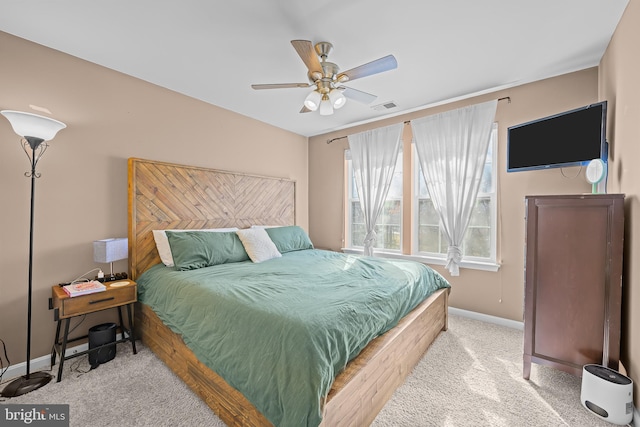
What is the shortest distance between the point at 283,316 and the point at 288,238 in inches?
89.2

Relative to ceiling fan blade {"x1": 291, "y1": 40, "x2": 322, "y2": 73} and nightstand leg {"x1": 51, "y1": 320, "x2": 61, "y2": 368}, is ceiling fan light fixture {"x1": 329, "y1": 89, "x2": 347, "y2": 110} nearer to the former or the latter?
ceiling fan blade {"x1": 291, "y1": 40, "x2": 322, "y2": 73}

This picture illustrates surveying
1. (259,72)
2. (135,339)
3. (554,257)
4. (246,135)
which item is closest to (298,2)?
(259,72)

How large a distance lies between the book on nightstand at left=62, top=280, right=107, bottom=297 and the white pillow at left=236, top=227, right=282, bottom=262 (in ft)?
4.26

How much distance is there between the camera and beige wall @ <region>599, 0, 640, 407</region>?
1626 millimetres

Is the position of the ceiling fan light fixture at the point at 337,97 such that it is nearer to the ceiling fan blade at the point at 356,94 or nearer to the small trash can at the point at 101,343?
the ceiling fan blade at the point at 356,94

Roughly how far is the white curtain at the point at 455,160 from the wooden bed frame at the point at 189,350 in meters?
0.93

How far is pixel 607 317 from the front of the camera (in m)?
1.73

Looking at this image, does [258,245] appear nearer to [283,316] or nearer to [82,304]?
[82,304]

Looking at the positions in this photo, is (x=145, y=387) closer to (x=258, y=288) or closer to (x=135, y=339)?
(x=135, y=339)

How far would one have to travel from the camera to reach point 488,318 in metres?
3.09

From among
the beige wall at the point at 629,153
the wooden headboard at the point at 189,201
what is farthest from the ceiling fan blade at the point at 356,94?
the wooden headboard at the point at 189,201

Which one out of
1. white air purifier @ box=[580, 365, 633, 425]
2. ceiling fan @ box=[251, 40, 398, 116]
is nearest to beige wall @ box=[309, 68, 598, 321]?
white air purifier @ box=[580, 365, 633, 425]

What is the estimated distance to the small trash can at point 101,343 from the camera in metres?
2.18

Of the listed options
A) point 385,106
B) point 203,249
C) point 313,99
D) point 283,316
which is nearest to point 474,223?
point 385,106
